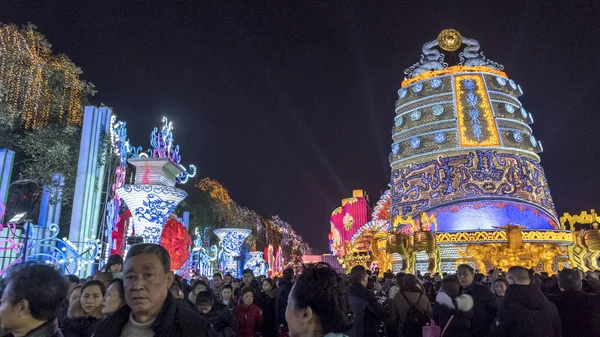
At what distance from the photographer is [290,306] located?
228 centimetres

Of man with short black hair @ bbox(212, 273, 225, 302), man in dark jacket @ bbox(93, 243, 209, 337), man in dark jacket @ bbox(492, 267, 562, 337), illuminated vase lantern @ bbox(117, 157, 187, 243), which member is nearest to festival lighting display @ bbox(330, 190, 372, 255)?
illuminated vase lantern @ bbox(117, 157, 187, 243)

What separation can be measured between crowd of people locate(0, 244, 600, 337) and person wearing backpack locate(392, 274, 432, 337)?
1 centimetres

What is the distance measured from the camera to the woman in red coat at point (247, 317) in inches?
236

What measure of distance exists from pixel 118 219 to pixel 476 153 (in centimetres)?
1959

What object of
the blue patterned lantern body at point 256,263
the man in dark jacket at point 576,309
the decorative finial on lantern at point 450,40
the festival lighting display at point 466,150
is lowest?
the man in dark jacket at point 576,309

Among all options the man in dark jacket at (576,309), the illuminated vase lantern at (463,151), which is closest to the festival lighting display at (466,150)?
the illuminated vase lantern at (463,151)

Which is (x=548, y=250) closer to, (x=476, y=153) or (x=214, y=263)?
(x=476, y=153)

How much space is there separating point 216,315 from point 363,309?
1710 mm

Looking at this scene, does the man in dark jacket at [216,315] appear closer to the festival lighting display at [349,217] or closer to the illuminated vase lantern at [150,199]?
the illuminated vase lantern at [150,199]

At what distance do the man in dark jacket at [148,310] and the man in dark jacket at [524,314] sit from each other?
3.18 meters

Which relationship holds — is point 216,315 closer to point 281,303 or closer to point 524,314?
point 281,303

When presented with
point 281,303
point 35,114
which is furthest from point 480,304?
point 35,114

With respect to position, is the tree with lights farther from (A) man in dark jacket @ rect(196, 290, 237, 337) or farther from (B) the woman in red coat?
(A) man in dark jacket @ rect(196, 290, 237, 337)

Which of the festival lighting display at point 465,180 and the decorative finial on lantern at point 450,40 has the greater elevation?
the decorative finial on lantern at point 450,40
